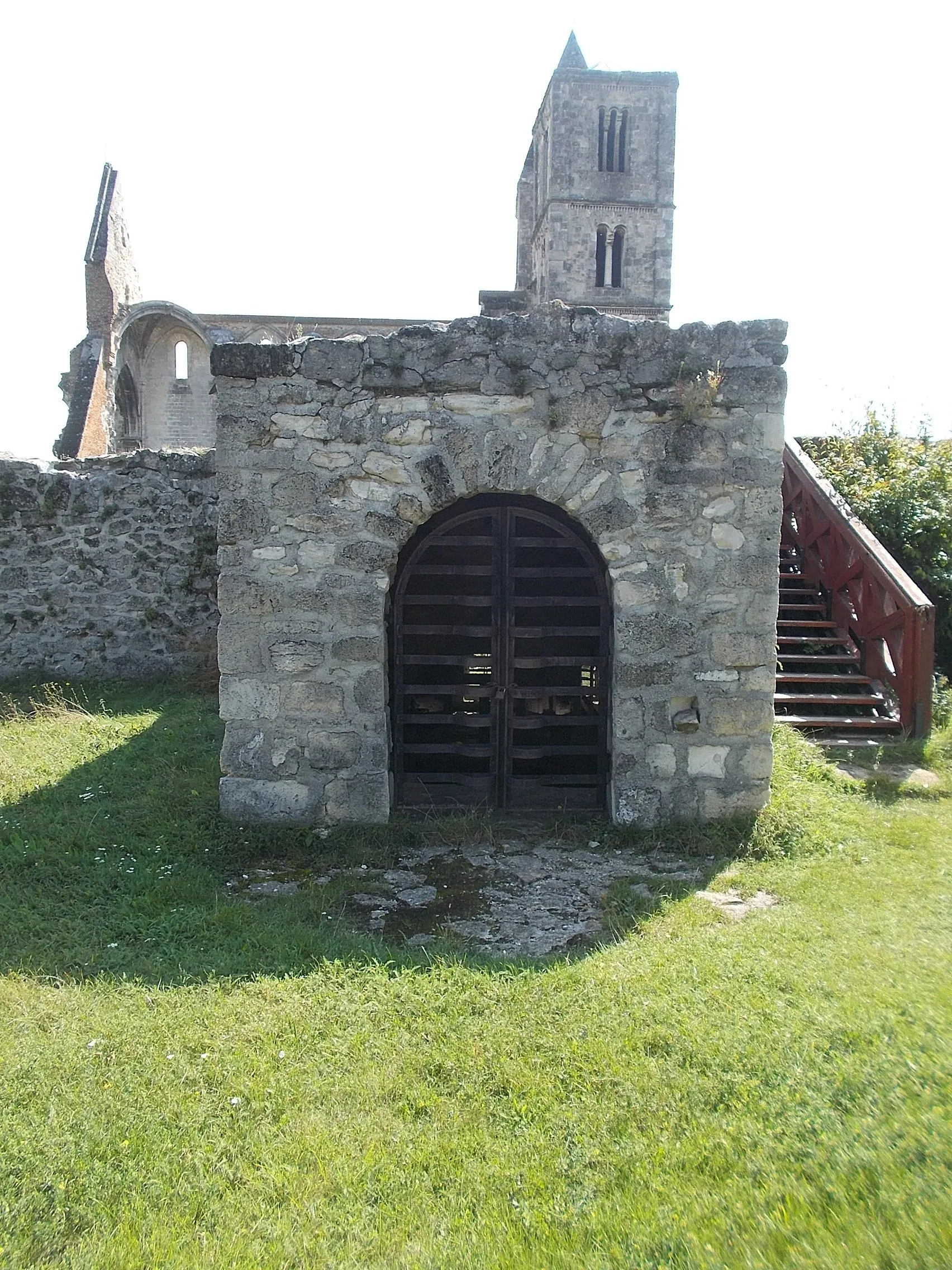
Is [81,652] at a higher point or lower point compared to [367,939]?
higher

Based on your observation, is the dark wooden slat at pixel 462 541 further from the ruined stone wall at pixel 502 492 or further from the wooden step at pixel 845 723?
the wooden step at pixel 845 723

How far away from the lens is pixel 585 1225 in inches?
91.7

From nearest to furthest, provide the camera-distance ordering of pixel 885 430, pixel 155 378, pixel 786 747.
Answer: pixel 786 747 < pixel 885 430 < pixel 155 378

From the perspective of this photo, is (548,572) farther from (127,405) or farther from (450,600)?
(127,405)

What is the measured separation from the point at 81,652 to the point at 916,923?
8.99 m

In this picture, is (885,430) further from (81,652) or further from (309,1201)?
(309,1201)

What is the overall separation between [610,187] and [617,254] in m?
2.74

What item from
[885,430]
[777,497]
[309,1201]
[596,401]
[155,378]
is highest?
[155,378]

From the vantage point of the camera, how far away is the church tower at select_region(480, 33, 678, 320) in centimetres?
3725

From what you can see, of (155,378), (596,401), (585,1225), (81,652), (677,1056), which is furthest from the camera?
(155,378)

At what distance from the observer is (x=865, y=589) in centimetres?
866

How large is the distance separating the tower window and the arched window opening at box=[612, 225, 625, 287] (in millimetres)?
2798

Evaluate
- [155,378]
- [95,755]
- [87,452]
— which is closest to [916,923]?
[95,755]

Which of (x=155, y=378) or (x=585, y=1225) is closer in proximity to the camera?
(x=585, y=1225)
